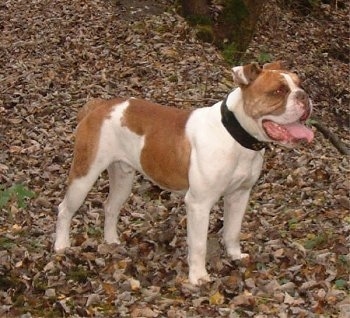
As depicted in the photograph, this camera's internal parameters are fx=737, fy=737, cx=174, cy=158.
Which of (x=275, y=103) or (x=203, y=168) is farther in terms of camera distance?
(x=203, y=168)

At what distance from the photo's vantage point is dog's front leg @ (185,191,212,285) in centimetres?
591

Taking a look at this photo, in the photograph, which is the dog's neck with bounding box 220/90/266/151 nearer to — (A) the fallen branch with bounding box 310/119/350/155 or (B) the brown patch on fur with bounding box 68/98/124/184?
(B) the brown patch on fur with bounding box 68/98/124/184

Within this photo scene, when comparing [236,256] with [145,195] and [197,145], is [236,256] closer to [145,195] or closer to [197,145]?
[197,145]

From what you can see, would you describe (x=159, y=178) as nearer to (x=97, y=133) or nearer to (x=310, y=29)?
(x=97, y=133)

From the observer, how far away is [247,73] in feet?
18.4

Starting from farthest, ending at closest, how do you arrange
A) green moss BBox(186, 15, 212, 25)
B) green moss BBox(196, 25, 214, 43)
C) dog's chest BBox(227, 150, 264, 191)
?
green moss BBox(186, 15, 212, 25) → green moss BBox(196, 25, 214, 43) → dog's chest BBox(227, 150, 264, 191)

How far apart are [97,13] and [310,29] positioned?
5.59 m

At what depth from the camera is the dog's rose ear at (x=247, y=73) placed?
5.60 m

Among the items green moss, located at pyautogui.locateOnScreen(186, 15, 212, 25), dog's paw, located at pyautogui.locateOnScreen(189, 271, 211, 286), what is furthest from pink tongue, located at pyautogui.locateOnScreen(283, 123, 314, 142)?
green moss, located at pyautogui.locateOnScreen(186, 15, 212, 25)

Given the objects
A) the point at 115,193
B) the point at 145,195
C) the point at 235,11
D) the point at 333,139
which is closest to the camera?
the point at 115,193

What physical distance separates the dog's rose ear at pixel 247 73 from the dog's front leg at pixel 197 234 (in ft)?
3.27

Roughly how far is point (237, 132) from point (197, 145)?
1.17 ft

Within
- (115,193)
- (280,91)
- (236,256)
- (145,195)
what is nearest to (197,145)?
(280,91)

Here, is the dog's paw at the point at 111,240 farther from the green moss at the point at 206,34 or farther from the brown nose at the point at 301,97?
the green moss at the point at 206,34
